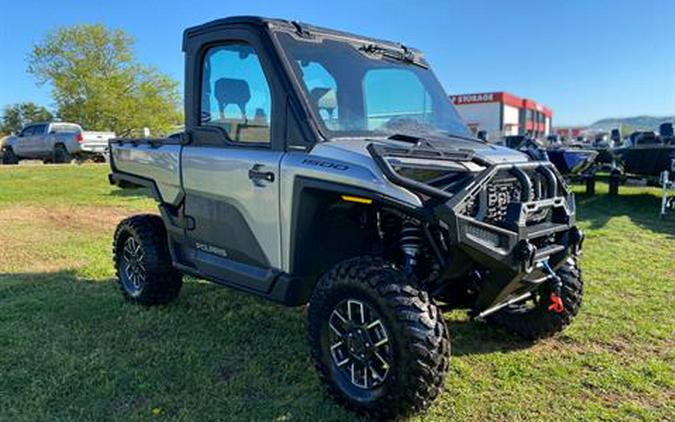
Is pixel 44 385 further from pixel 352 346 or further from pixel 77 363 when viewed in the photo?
pixel 352 346

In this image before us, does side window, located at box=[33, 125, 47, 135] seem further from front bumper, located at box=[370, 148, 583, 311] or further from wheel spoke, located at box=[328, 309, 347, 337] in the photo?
front bumper, located at box=[370, 148, 583, 311]

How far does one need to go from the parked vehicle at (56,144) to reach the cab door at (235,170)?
63.5 ft

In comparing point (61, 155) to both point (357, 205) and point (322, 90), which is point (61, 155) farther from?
point (357, 205)

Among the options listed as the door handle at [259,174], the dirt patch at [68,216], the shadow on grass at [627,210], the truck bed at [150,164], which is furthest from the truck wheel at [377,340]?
the shadow on grass at [627,210]

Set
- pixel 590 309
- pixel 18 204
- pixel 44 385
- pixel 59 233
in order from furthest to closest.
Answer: pixel 18 204 → pixel 59 233 → pixel 590 309 → pixel 44 385

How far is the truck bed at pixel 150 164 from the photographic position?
454 centimetres

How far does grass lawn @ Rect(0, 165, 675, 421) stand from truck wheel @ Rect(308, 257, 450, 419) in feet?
0.77

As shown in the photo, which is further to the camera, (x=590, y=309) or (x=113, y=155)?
(x=113, y=155)

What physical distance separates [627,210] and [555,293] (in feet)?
29.3

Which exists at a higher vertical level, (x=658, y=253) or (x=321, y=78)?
(x=321, y=78)

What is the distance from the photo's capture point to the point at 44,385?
3.55m

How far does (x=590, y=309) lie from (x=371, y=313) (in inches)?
111

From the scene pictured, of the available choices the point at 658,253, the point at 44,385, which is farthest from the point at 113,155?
the point at 658,253

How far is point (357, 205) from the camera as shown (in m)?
3.50
